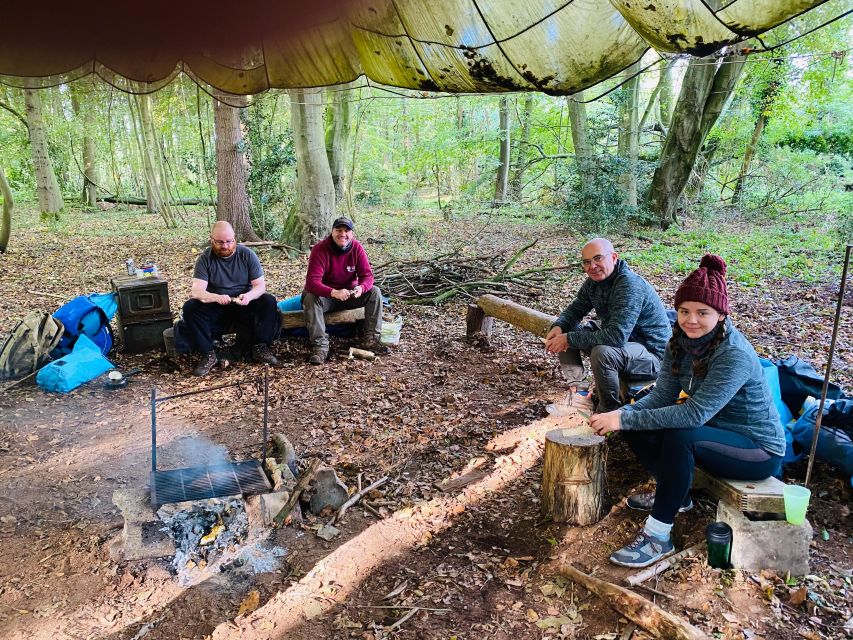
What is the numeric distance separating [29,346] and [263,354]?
2002mm

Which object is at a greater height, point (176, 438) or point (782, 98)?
point (782, 98)

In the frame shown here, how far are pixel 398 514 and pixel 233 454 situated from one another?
1.37 metres

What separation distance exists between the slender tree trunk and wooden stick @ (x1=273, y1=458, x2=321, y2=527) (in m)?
15.9

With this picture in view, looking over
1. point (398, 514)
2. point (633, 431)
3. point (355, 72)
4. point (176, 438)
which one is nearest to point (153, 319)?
point (176, 438)

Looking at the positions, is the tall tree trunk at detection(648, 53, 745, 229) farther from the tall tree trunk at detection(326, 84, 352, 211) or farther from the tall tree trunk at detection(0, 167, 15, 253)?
the tall tree trunk at detection(0, 167, 15, 253)

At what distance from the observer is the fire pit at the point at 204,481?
3.04 meters

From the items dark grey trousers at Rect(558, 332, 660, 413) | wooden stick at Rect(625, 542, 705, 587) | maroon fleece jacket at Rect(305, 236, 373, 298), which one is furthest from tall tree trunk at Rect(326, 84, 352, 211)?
wooden stick at Rect(625, 542, 705, 587)

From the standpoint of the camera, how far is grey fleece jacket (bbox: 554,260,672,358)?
395 cm

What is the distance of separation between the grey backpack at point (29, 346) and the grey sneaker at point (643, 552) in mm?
5015

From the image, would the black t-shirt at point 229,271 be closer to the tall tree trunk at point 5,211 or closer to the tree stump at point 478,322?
the tree stump at point 478,322

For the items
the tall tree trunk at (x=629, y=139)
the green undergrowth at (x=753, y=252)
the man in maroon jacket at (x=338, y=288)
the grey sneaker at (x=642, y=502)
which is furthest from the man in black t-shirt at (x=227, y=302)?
the tall tree trunk at (x=629, y=139)

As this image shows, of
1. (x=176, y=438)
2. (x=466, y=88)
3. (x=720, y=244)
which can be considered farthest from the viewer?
(x=720, y=244)

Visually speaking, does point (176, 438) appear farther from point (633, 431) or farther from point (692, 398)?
point (692, 398)

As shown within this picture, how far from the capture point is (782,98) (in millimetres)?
13750
